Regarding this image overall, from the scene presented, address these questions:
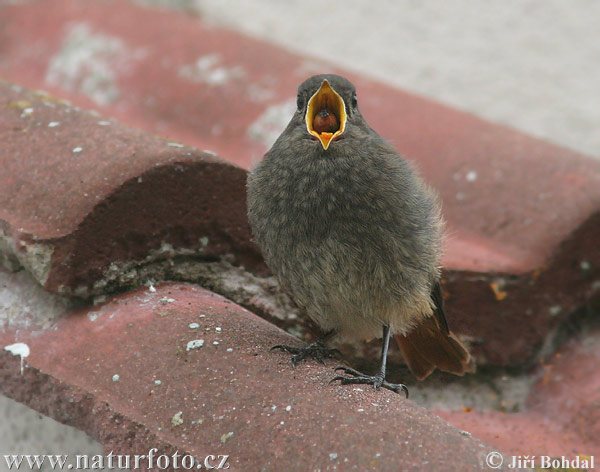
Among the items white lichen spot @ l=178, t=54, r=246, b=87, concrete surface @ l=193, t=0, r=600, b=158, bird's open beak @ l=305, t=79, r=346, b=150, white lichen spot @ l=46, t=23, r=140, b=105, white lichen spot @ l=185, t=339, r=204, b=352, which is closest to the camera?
white lichen spot @ l=185, t=339, r=204, b=352

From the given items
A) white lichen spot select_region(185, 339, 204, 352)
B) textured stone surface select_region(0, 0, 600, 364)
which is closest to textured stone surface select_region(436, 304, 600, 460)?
textured stone surface select_region(0, 0, 600, 364)

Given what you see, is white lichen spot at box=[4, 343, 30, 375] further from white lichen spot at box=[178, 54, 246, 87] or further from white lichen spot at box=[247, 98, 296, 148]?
white lichen spot at box=[178, 54, 246, 87]

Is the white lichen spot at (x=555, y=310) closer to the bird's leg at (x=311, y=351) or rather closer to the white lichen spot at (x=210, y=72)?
the bird's leg at (x=311, y=351)

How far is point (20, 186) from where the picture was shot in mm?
2334

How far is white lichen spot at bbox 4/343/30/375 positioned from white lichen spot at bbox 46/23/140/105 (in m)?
1.84

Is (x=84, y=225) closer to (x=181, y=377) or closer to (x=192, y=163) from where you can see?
(x=192, y=163)

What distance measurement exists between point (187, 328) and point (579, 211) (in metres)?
1.36

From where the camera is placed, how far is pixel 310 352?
238cm

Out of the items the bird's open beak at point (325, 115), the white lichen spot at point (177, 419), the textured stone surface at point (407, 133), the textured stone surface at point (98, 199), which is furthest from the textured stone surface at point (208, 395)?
the bird's open beak at point (325, 115)

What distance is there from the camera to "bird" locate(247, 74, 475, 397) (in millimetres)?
2396

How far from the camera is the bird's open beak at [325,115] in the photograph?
2.47 meters

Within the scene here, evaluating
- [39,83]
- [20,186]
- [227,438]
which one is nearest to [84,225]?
[20,186]

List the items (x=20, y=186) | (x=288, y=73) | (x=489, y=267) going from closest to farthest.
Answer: (x=20, y=186), (x=489, y=267), (x=288, y=73)

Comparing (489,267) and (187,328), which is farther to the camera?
(489,267)
